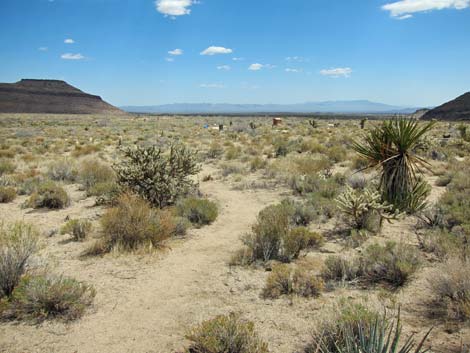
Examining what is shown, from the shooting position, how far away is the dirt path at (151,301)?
3609 millimetres

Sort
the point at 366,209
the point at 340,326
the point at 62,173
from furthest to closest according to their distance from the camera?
1. the point at 62,173
2. the point at 366,209
3. the point at 340,326

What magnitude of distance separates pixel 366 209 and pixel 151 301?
442 cm

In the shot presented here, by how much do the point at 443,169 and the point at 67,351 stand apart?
1270 cm

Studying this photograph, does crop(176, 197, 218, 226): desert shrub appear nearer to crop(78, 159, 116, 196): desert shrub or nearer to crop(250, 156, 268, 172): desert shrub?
crop(78, 159, 116, 196): desert shrub

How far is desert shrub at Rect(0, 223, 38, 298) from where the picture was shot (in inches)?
167

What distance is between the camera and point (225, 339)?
329 centimetres

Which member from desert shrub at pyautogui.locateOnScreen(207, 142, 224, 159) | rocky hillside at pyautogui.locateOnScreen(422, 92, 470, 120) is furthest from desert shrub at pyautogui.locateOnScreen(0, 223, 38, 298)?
rocky hillside at pyautogui.locateOnScreen(422, 92, 470, 120)

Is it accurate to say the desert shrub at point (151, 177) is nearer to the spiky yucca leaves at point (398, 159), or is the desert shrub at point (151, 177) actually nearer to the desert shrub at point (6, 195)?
the desert shrub at point (6, 195)

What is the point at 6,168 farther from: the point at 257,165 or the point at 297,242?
the point at 297,242

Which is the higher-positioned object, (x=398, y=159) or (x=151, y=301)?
(x=398, y=159)

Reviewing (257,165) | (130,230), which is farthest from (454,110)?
(130,230)

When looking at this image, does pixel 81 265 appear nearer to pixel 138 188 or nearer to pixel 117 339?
pixel 117 339

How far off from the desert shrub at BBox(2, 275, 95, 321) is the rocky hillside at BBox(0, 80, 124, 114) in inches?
4044

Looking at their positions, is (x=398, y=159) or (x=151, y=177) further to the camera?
(x=151, y=177)
